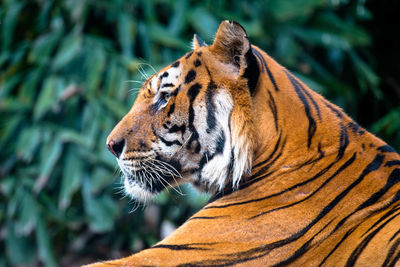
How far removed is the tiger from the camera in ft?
4.96

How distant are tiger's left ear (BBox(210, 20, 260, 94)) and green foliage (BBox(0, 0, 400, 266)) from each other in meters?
3.22

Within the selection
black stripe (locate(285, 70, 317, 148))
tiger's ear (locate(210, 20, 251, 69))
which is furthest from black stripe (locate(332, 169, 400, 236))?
tiger's ear (locate(210, 20, 251, 69))

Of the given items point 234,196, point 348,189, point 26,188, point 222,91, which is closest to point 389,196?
point 348,189

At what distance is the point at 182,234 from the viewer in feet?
5.29

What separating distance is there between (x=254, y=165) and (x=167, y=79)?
0.47 meters

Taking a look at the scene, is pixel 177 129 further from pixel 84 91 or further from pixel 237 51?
pixel 84 91

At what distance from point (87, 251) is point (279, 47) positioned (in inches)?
138

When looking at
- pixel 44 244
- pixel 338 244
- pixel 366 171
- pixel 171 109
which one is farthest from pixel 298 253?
pixel 44 244

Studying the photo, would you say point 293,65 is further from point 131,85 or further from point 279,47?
point 131,85

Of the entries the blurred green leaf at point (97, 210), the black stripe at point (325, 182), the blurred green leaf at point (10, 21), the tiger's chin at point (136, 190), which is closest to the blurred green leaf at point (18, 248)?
the blurred green leaf at point (97, 210)

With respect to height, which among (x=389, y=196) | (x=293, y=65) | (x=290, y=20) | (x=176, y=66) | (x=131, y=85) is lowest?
(x=389, y=196)

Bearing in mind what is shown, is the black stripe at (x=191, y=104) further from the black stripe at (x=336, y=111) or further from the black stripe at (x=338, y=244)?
the black stripe at (x=338, y=244)

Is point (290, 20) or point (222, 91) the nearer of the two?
point (222, 91)

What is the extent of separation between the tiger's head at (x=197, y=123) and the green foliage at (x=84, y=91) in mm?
3026
